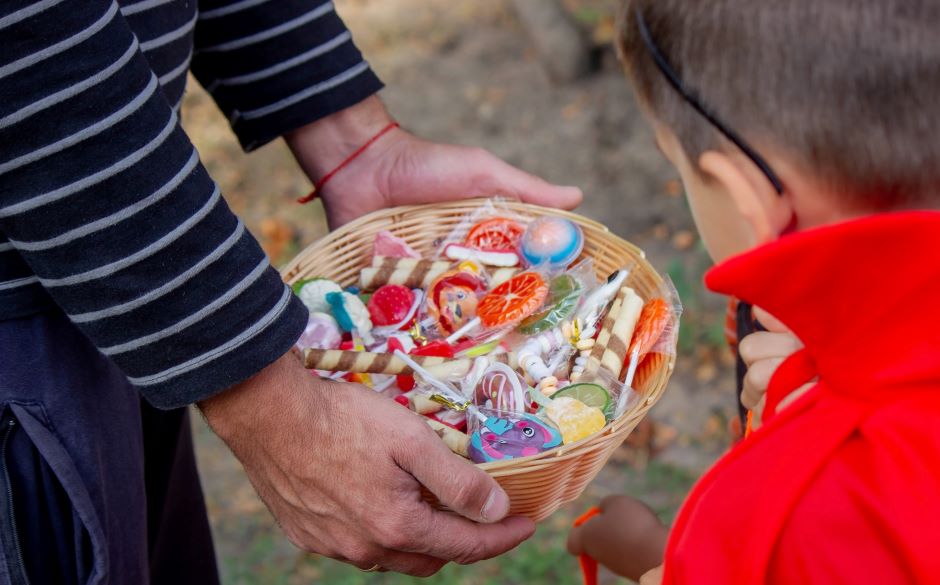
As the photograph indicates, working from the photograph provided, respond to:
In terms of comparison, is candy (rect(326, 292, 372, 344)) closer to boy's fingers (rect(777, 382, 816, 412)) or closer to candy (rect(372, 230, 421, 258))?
candy (rect(372, 230, 421, 258))

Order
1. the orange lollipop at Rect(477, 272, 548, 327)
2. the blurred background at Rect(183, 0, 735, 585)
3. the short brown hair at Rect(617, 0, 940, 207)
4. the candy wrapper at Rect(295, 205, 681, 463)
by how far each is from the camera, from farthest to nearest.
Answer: the blurred background at Rect(183, 0, 735, 585), the orange lollipop at Rect(477, 272, 548, 327), the candy wrapper at Rect(295, 205, 681, 463), the short brown hair at Rect(617, 0, 940, 207)

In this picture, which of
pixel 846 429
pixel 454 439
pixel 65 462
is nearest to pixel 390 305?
pixel 454 439

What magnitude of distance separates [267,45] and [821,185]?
3.32ft

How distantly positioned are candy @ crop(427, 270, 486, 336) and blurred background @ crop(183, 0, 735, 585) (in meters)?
1.06

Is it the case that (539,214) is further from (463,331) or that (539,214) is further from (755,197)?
(755,197)

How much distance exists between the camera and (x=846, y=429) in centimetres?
91

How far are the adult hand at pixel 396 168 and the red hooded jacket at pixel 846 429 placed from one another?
0.88m

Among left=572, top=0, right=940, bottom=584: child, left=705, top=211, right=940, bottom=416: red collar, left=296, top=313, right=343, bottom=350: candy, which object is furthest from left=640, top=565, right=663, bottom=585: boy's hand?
left=296, top=313, right=343, bottom=350: candy

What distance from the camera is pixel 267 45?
1587 millimetres

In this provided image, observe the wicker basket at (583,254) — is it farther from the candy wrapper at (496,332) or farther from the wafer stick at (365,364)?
the wafer stick at (365,364)

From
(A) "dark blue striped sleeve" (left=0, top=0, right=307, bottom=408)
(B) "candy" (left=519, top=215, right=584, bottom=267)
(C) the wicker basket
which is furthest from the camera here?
(B) "candy" (left=519, top=215, right=584, bottom=267)

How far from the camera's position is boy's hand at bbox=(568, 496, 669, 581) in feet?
5.33

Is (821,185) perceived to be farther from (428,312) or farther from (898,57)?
(428,312)

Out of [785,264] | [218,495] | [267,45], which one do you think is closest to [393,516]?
[785,264]
